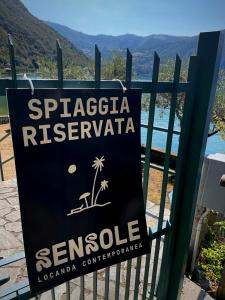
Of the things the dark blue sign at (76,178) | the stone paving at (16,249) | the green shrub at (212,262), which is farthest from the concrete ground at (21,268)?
the dark blue sign at (76,178)

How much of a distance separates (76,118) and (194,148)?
1007mm

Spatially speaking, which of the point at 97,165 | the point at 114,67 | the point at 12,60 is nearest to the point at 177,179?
the point at 97,165

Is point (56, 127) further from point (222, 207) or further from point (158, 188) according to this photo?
point (158, 188)

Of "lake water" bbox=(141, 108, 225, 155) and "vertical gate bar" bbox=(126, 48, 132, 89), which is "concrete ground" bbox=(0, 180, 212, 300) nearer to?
"lake water" bbox=(141, 108, 225, 155)

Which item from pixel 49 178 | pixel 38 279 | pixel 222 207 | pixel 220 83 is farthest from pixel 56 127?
pixel 220 83

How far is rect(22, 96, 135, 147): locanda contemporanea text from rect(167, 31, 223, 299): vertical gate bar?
608 millimetres

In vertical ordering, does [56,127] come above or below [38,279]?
above

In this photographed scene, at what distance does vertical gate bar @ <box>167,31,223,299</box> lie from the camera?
1594 mm

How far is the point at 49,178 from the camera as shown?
1176 mm

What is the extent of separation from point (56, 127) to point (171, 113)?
0.81 meters

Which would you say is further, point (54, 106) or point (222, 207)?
point (222, 207)

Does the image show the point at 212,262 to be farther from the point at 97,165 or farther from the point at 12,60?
the point at 12,60

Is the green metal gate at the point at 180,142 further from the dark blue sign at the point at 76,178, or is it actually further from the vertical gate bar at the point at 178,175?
the dark blue sign at the point at 76,178

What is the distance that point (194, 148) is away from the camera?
1816mm
